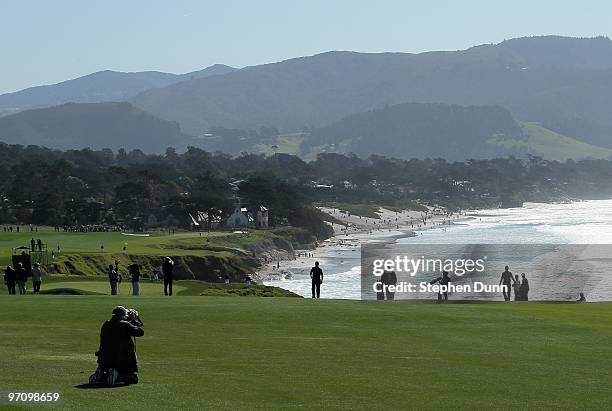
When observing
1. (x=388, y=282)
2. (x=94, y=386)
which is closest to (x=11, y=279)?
(x=388, y=282)

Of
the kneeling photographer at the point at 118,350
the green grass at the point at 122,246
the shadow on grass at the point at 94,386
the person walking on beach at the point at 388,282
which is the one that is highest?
the green grass at the point at 122,246

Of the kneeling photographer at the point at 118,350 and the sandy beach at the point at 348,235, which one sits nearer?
the kneeling photographer at the point at 118,350

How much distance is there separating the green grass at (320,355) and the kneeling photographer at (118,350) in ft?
1.22

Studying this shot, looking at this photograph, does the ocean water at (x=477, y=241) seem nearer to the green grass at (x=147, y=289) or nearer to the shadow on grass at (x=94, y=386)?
the green grass at (x=147, y=289)

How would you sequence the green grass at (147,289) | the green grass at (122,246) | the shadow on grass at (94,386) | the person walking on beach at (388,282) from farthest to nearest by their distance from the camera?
1. the green grass at (122,246)
2. the green grass at (147,289)
3. the person walking on beach at (388,282)
4. the shadow on grass at (94,386)

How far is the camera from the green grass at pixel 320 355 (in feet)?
49.6

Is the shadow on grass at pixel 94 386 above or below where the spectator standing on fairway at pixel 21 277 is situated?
below

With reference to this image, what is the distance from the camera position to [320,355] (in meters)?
19.4

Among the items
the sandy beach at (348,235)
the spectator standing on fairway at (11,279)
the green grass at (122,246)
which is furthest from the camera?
the sandy beach at (348,235)

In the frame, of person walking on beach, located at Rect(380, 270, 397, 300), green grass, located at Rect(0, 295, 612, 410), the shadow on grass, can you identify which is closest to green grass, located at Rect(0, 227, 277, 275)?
person walking on beach, located at Rect(380, 270, 397, 300)

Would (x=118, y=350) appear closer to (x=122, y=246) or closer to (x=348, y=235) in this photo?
(x=122, y=246)

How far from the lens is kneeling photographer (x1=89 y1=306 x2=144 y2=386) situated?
15.1 m

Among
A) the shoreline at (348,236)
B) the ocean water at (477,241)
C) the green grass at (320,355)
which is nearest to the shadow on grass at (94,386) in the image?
the green grass at (320,355)

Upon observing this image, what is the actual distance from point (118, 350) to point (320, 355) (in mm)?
5330
